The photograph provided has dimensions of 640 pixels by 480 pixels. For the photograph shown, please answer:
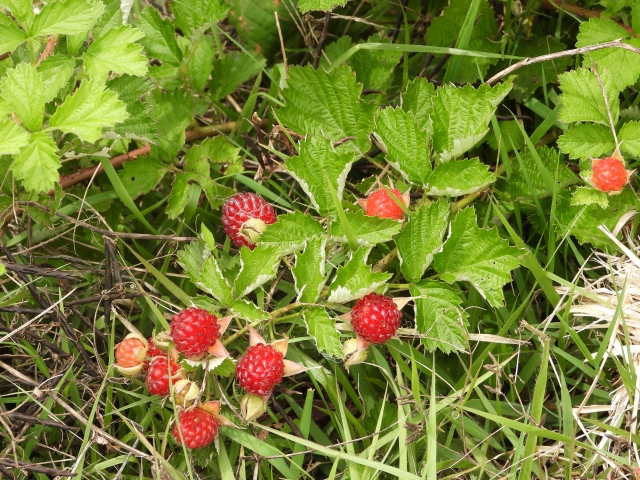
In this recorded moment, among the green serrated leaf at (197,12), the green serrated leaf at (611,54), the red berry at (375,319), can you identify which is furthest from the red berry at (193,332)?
the green serrated leaf at (611,54)

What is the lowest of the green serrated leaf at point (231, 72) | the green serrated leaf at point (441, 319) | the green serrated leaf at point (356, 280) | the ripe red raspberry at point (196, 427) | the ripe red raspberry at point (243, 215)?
the green serrated leaf at point (441, 319)

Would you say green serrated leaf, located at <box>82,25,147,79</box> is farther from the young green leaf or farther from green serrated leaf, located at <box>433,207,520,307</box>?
the young green leaf

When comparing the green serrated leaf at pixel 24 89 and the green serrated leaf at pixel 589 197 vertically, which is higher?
the green serrated leaf at pixel 24 89

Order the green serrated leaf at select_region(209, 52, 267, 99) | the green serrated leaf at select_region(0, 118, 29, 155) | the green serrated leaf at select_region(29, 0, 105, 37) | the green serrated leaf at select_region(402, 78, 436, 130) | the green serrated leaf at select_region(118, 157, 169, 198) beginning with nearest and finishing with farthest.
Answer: the green serrated leaf at select_region(0, 118, 29, 155) < the green serrated leaf at select_region(29, 0, 105, 37) < the green serrated leaf at select_region(402, 78, 436, 130) < the green serrated leaf at select_region(118, 157, 169, 198) < the green serrated leaf at select_region(209, 52, 267, 99)

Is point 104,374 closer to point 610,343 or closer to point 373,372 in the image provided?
point 373,372

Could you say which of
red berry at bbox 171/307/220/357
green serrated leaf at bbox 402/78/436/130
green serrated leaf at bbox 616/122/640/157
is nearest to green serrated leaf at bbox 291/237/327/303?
red berry at bbox 171/307/220/357

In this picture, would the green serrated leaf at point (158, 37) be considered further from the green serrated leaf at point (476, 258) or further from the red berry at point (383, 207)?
the green serrated leaf at point (476, 258)
